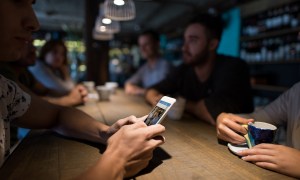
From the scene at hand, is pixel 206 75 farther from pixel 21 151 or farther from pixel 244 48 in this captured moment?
pixel 244 48

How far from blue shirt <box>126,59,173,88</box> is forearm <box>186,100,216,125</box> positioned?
1636mm

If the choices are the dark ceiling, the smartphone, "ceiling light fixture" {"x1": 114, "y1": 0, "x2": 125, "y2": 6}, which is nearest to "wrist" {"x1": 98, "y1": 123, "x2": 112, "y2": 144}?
the smartphone

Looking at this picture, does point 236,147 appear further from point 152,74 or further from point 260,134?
point 152,74

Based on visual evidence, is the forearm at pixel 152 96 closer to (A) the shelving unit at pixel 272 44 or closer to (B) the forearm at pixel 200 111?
(B) the forearm at pixel 200 111

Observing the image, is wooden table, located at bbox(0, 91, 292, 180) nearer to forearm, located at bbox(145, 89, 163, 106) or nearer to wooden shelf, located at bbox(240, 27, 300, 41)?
forearm, located at bbox(145, 89, 163, 106)

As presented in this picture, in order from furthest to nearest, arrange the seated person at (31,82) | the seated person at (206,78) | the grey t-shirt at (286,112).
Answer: the seated person at (31,82) < the seated person at (206,78) < the grey t-shirt at (286,112)

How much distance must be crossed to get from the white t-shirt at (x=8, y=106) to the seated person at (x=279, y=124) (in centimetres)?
90

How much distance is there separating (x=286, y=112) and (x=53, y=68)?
308 cm

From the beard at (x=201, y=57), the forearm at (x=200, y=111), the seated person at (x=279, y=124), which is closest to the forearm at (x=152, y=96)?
the forearm at (x=200, y=111)

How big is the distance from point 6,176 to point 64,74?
3.05 meters

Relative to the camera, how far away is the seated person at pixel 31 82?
186cm

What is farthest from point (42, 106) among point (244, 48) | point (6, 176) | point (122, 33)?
point (122, 33)

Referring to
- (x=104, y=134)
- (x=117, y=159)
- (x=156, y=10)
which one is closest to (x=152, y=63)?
(x=104, y=134)

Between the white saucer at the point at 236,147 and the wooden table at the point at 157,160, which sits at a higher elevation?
the white saucer at the point at 236,147
